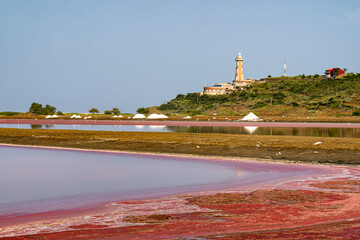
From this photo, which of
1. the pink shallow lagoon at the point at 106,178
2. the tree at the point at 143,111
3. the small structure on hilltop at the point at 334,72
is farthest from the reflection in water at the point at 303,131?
the small structure on hilltop at the point at 334,72

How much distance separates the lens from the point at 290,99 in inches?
5202

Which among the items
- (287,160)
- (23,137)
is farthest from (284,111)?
(287,160)

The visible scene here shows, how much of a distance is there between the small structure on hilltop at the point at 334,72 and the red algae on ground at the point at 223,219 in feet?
535

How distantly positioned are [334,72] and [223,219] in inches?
6662

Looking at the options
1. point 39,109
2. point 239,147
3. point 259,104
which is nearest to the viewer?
point 239,147

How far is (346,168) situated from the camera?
1955cm

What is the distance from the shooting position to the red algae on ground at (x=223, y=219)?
9.24 m

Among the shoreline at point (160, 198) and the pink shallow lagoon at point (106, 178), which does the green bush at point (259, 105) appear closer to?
the pink shallow lagoon at point (106, 178)

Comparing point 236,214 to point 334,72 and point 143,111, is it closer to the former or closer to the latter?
point 143,111

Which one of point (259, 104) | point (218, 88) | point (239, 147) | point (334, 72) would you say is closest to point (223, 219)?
point (239, 147)

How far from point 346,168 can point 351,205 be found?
842cm

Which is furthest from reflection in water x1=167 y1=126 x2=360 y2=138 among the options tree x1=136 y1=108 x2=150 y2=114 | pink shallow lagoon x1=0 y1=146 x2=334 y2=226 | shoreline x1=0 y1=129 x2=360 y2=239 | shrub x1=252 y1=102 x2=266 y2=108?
A: tree x1=136 y1=108 x2=150 y2=114

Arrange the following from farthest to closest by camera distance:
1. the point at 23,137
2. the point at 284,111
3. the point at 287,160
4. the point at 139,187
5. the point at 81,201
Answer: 1. the point at 284,111
2. the point at 23,137
3. the point at 287,160
4. the point at 139,187
5. the point at 81,201

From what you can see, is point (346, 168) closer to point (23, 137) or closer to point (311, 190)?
point (311, 190)
